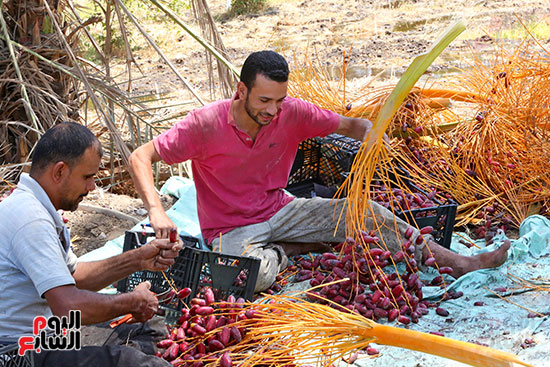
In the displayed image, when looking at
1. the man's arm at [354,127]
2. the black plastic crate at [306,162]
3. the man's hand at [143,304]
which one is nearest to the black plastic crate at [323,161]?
the black plastic crate at [306,162]

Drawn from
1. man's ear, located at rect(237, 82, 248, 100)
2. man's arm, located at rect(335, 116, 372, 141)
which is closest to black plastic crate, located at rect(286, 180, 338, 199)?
man's arm, located at rect(335, 116, 372, 141)

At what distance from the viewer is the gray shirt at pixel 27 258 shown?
191 cm

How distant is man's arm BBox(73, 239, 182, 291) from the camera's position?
232 cm

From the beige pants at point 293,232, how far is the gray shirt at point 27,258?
4.02 feet

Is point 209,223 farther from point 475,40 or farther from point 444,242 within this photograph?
point 475,40

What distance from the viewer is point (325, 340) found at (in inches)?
83.0

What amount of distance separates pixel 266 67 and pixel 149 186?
30.7 inches

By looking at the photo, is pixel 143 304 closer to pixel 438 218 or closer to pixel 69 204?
pixel 69 204

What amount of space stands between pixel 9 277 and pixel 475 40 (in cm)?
786

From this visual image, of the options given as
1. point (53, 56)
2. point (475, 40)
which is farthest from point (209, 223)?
point (475, 40)

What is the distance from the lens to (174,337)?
2.57m

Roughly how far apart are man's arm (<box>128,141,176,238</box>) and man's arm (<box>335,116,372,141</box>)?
0.99 m

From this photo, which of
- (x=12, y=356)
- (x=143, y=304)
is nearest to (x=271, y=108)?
(x=143, y=304)

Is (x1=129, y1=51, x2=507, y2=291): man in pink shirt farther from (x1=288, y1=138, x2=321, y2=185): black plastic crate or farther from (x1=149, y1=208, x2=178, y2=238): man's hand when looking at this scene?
(x1=288, y1=138, x2=321, y2=185): black plastic crate
